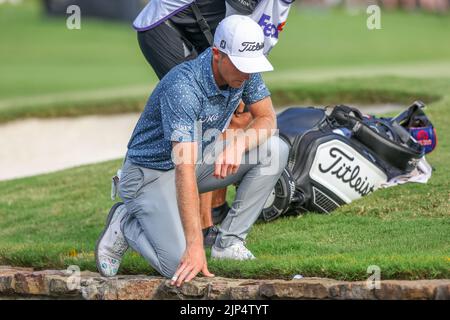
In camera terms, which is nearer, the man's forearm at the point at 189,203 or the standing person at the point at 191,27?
the man's forearm at the point at 189,203

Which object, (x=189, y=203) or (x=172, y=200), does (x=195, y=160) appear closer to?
(x=189, y=203)

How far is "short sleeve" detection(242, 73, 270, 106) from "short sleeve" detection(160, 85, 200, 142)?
1.72ft

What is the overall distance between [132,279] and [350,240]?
1.41 meters

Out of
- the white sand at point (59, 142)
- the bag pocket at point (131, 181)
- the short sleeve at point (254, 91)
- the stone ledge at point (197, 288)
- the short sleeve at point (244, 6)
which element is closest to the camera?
the stone ledge at point (197, 288)

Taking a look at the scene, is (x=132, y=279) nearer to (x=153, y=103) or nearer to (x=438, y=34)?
(x=153, y=103)

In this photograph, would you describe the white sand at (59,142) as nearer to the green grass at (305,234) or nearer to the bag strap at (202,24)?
the green grass at (305,234)

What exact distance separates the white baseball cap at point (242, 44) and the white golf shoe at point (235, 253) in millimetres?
1094

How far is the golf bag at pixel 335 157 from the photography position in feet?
22.5

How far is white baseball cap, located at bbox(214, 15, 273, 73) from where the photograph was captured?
545 cm

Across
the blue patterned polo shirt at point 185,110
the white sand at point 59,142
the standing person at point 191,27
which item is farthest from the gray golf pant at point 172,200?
the white sand at point 59,142

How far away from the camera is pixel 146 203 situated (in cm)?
582

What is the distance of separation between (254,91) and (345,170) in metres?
1.24
